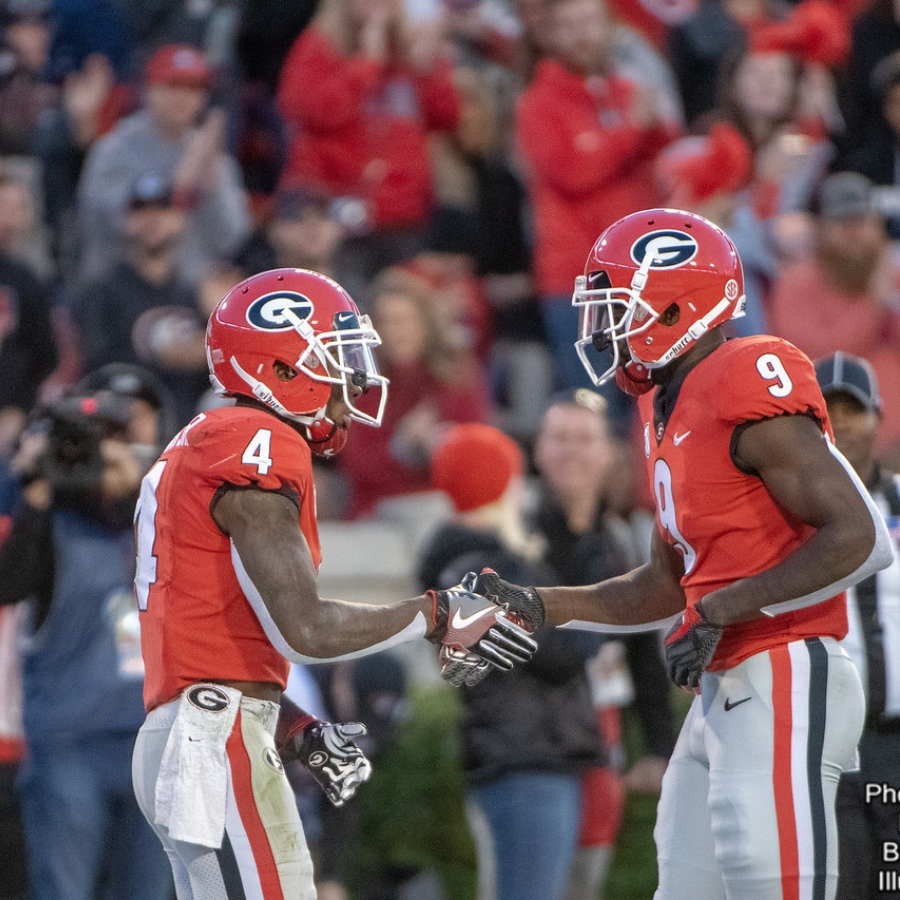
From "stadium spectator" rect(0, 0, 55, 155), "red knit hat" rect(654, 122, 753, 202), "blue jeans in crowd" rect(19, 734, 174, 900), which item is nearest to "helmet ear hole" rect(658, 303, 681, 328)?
"blue jeans in crowd" rect(19, 734, 174, 900)

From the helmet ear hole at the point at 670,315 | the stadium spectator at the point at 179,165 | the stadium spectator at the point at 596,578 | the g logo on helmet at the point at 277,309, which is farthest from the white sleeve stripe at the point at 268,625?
the stadium spectator at the point at 179,165

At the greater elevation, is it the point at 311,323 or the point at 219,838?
the point at 311,323

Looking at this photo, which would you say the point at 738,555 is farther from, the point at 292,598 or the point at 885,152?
the point at 885,152

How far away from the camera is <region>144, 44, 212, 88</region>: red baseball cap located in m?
8.12

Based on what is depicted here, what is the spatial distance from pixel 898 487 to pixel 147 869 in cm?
259

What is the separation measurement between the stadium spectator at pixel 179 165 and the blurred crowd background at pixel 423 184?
1 centimetres

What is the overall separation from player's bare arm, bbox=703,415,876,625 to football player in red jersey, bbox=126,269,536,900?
0.65 meters

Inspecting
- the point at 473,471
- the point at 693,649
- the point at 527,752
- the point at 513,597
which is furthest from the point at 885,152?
the point at 693,649

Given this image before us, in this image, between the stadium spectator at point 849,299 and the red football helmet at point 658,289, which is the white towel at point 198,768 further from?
the stadium spectator at point 849,299

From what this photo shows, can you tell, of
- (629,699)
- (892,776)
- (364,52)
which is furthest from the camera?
(364,52)

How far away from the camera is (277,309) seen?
13.1ft

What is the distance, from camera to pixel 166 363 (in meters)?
7.36

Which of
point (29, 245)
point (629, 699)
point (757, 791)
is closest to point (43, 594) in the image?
point (629, 699)

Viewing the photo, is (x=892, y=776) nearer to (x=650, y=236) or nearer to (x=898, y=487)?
(x=898, y=487)
